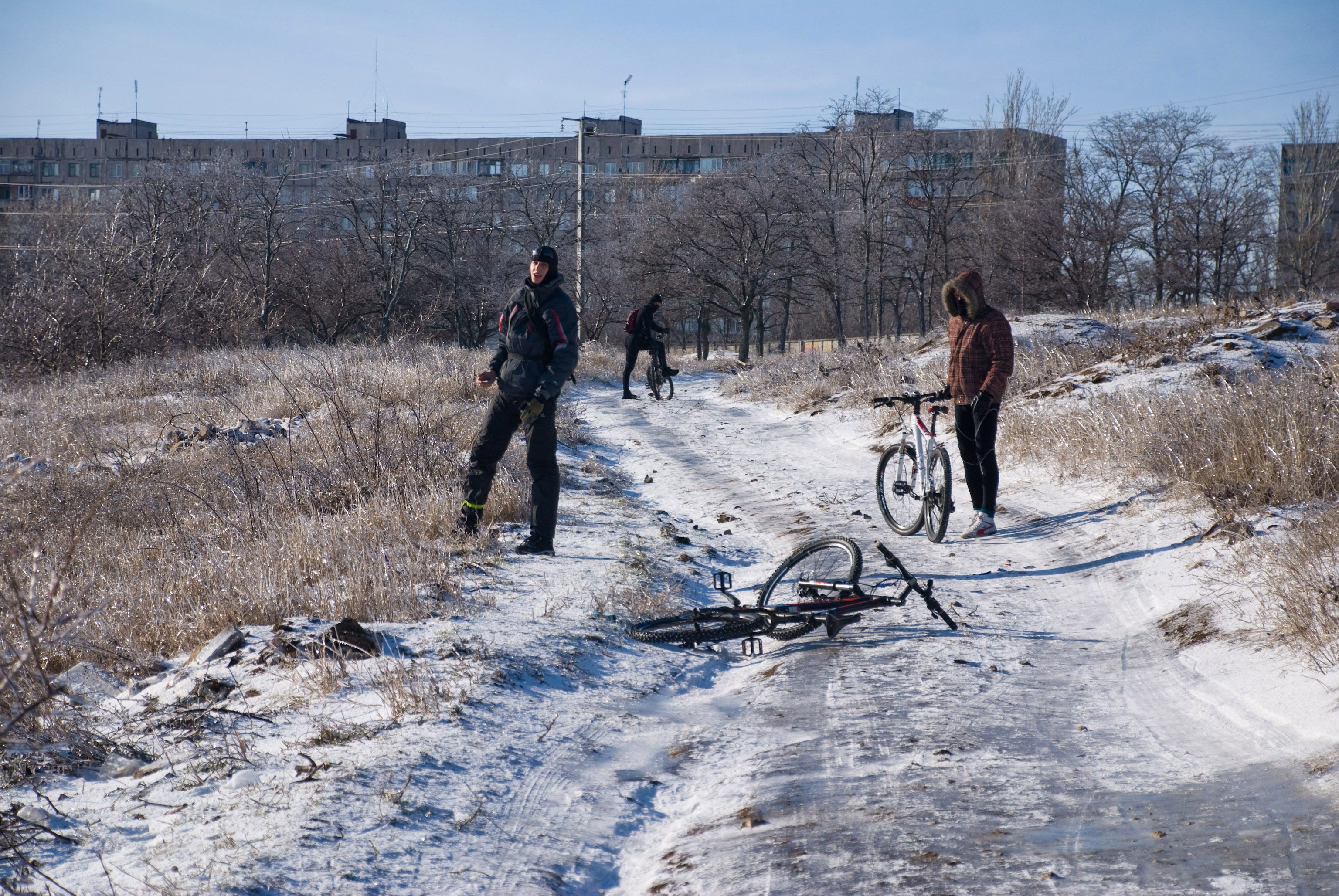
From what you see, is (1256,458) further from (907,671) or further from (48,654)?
(48,654)

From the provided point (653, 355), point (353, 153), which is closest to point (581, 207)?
point (653, 355)

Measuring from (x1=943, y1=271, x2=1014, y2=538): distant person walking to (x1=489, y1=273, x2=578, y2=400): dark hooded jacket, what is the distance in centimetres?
323

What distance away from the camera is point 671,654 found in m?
4.97

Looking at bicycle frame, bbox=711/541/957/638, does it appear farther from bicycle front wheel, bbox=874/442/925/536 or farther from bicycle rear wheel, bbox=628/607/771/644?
bicycle front wheel, bbox=874/442/925/536

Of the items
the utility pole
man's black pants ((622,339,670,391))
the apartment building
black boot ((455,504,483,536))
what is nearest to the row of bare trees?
the utility pole

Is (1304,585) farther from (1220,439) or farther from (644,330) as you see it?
(644,330)

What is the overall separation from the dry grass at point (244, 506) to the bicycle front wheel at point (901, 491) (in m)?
3.24

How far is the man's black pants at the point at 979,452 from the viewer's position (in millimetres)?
7664

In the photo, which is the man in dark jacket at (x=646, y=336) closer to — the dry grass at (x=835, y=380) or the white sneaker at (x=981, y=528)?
the dry grass at (x=835, y=380)

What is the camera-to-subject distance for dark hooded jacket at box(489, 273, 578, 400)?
6531 mm

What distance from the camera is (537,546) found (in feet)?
21.6

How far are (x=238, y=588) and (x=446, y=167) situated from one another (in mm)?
90970

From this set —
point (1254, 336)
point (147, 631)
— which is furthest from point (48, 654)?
point (1254, 336)

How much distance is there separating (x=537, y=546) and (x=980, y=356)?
3.95 m
